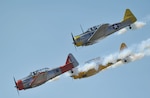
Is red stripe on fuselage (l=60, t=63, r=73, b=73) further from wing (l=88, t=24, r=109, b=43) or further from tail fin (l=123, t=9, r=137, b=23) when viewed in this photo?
tail fin (l=123, t=9, r=137, b=23)

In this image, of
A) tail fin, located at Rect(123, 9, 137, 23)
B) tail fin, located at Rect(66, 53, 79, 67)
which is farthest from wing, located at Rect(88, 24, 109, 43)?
tail fin, located at Rect(66, 53, 79, 67)

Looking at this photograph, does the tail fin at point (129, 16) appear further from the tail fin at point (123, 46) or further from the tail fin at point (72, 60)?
the tail fin at point (123, 46)

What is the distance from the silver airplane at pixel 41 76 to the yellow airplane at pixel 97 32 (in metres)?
5.00

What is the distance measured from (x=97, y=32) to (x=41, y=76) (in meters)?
10.3

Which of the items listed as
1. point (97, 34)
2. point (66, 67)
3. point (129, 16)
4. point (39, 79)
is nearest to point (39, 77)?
point (39, 79)

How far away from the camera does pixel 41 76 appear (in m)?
85.3

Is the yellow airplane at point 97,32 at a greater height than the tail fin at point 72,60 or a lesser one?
greater

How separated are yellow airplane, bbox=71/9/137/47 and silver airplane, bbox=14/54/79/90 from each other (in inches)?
197

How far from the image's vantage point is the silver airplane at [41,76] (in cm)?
8481

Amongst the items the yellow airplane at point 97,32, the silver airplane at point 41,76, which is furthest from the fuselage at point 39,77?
the yellow airplane at point 97,32

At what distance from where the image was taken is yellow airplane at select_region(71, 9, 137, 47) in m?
83.8

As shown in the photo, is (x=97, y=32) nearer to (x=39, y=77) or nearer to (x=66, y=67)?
(x=66, y=67)

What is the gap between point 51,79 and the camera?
285 feet

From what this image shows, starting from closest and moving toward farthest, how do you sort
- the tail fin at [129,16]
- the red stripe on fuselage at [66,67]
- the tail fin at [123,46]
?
the tail fin at [129,16]
the red stripe on fuselage at [66,67]
the tail fin at [123,46]
